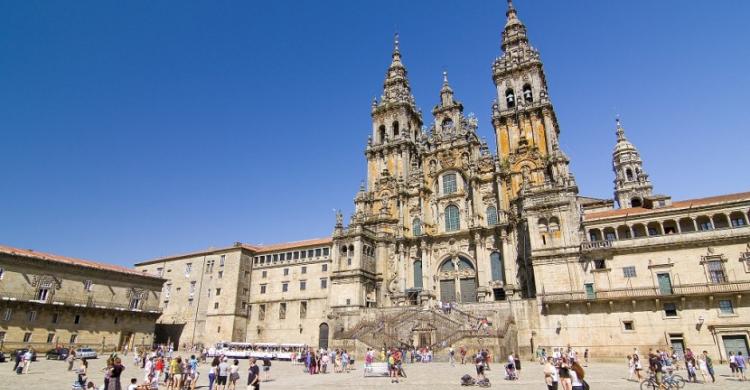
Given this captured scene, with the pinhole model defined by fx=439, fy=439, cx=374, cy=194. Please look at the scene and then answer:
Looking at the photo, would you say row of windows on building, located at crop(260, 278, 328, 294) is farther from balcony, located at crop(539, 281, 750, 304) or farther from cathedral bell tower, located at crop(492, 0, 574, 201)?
balcony, located at crop(539, 281, 750, 304)

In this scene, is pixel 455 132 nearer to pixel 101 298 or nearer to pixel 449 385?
pixel 449 385

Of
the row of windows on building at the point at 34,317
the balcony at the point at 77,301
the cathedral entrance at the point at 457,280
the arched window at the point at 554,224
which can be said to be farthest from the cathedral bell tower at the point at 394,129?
the row of windows on building at the point at 34,317

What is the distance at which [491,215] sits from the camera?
48875 millimetres

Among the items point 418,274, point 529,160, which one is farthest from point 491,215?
point 418,274

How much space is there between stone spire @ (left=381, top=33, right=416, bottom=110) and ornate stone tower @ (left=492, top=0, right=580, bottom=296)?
535 inches

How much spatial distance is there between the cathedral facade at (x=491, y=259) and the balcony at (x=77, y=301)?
6720 millimetres

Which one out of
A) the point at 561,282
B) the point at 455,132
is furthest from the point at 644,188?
the point at 561,282

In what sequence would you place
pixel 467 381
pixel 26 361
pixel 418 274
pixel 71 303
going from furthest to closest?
pixel 418 274 < pixel 71 303 < pixel 26 361 < pixel 467 381

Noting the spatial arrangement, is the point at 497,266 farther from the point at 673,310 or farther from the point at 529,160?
the point at 673,310

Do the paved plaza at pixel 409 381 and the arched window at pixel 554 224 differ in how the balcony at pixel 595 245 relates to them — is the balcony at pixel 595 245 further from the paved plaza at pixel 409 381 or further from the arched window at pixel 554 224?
the paved plaza at pixel 409 381

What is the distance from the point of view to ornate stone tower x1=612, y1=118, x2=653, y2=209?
226ft

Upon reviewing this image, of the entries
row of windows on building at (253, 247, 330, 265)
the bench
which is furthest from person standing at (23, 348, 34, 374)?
row of windows on building at (253, 247, 330, 265)

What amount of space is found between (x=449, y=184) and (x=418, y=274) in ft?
37.7

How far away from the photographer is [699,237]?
35094 millimetres
